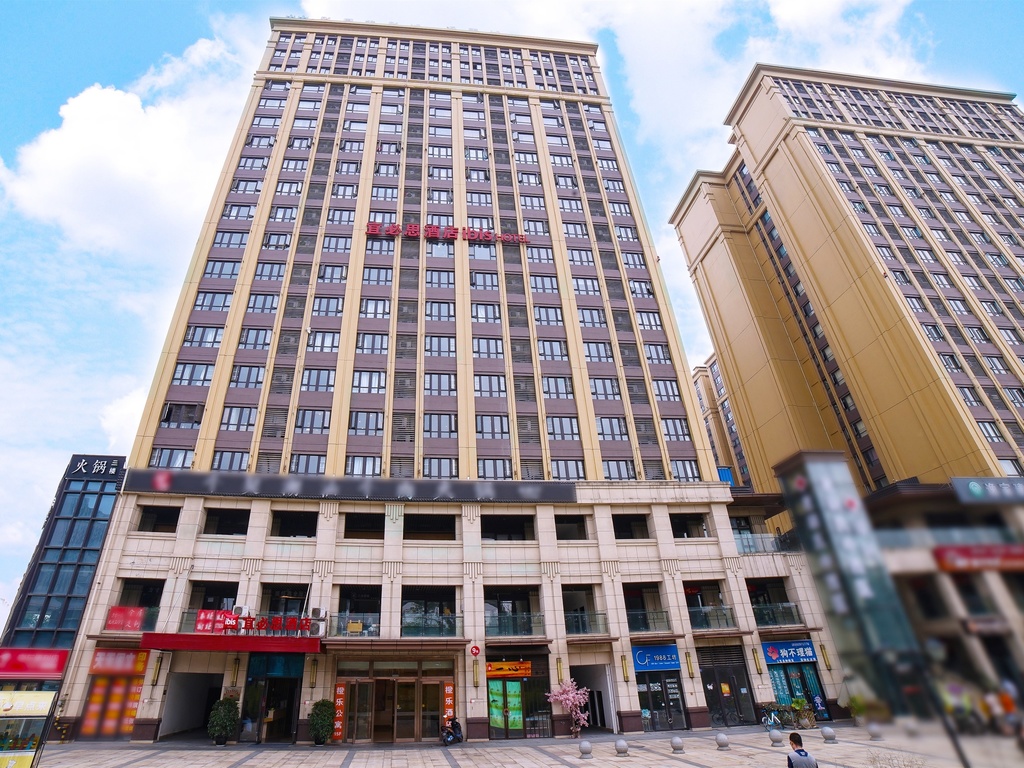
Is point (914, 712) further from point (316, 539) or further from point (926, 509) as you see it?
point (316, 539)

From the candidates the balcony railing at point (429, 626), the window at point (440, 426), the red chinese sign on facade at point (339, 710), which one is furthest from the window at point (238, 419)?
the red chinese sign on facade at point (339, 710)

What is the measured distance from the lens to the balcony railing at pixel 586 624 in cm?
3084

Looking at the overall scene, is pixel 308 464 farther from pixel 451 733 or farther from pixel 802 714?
pixel 802 714

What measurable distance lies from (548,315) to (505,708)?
26.6m

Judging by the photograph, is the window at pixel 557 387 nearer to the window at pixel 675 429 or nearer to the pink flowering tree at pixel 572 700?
the window at pixel 675 429

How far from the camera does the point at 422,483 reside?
33000mm

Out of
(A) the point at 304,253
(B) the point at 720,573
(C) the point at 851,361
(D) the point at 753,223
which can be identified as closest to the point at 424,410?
(A) the point at 304,253

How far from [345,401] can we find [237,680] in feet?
54.9

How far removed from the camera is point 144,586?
1200 inches

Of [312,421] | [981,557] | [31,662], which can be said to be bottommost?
[981,557]

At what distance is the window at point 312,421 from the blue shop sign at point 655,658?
75.8 feet

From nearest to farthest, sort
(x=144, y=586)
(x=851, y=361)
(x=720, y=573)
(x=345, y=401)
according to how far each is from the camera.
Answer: (x=144, y=586), (x=720, y=573), (x=345, y=401), (x=851, y=361)

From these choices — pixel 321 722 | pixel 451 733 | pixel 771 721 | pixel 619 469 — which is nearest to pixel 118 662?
pixel 321 722

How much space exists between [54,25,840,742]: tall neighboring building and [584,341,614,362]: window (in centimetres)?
19
